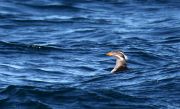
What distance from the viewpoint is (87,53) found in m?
19.0

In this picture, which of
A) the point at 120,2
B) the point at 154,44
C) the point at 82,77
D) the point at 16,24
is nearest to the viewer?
the point at 82,77

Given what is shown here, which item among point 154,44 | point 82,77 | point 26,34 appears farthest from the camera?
point 26,34

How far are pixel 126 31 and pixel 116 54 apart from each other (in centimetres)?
537

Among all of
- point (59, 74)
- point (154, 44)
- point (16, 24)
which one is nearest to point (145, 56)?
point (154, 44)

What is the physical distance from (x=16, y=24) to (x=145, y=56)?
5.63m

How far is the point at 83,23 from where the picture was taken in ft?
76.5

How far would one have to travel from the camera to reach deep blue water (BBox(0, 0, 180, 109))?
567 inches

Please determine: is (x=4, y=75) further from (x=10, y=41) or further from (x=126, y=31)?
(x=126, y=31)

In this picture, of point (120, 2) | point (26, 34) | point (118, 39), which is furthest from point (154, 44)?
point (120, 2)

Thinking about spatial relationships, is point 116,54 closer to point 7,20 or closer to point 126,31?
point 126,31

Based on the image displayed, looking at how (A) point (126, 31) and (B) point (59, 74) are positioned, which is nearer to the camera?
(B) point (59, 74)

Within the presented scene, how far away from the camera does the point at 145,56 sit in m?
18.6

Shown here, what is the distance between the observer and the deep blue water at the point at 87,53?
1440 cm

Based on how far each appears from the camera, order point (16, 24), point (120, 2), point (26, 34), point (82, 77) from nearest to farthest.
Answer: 1. point (82, 77)
2. point (26, 34)
3. point (16, 24)
4. point (120, 2)
